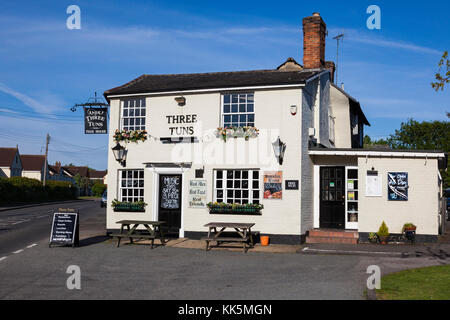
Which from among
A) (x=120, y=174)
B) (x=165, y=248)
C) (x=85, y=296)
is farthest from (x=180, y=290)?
(x=120, y=174)

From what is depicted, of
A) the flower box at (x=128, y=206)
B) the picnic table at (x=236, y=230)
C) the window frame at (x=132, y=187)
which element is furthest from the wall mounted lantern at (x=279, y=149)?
the flower box at (x=128, y=206)

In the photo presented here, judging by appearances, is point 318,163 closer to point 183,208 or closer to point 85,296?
point 183,208

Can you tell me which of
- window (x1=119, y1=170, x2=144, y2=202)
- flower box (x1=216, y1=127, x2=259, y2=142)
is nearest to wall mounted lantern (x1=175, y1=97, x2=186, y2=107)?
flower box (x1=216, y1=127, x2=259, y2=142)

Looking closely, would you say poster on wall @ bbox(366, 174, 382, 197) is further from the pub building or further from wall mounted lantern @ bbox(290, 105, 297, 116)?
wall mounted lantern @ bbox(290, 105, 297, 116)

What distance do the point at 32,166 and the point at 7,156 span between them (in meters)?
8.53

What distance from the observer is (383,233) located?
566 inches

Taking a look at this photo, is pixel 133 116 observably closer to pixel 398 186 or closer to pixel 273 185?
pixel 273 185

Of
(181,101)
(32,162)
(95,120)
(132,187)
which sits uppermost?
(32,162)

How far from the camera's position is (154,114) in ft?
54.0

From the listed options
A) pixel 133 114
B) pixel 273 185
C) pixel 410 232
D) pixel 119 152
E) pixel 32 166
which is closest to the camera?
pixel 410 232

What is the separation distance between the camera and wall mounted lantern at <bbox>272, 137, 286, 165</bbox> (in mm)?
14500

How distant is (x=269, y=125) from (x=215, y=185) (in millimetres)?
2805

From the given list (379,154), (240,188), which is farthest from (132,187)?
(379,154)

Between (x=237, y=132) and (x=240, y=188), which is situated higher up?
(x=237, y=132)
